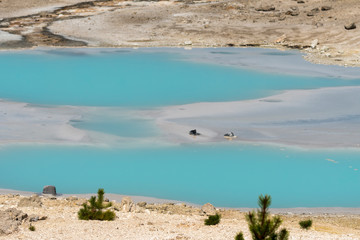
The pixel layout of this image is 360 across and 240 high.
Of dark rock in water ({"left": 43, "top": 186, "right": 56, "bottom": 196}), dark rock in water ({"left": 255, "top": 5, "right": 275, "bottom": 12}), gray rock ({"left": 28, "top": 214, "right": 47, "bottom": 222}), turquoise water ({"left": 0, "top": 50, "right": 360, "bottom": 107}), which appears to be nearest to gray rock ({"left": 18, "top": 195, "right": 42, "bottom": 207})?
gray rock ({"left": 28, "top": 214, "right": 47, "bottom": 222})

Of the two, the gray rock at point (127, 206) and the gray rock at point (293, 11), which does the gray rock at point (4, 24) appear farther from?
the gray rock at point (127, 206)

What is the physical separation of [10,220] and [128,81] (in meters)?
18.9

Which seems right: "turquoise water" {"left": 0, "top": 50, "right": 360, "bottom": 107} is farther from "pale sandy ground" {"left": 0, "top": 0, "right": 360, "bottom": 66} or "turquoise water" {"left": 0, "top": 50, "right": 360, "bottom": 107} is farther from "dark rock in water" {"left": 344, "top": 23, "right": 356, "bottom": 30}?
"dark rock in water" {"left": 344, "top": 23, "right": 356, "bottom": 30}

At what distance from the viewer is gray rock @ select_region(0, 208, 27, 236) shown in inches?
424

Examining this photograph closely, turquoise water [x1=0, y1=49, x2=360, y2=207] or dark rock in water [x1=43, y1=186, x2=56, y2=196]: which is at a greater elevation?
turquoise water [x1=0, y1=49, x2=360, y2=207]

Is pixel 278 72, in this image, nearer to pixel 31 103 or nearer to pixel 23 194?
pixel 31 103

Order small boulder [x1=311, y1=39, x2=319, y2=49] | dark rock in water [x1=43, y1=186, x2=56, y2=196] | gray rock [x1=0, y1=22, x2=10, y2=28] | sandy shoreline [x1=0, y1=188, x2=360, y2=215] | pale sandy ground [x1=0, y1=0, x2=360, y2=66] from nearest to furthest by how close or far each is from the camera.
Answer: sandy shoreline [x1=0, y1=188, x2=360, y2=215]
dark rock in water [x1=43, y1=186, x2=56, y2=196]
small boulder [x1=311, y1=39, x2=319, y2=49]
pale sandy ground [x1=0, y1=0, x2=360, y2=66]
gray rock [x1=0, y1=22, x2=10, y2=28]

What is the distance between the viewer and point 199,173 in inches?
683

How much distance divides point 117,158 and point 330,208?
6.34 metres

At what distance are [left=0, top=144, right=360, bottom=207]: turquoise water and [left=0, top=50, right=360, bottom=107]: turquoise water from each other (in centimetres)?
668

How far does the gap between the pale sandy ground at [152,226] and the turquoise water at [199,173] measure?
215 centimetres

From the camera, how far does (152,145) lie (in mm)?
19688

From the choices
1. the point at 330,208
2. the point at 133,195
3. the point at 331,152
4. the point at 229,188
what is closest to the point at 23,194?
the point at 133,195

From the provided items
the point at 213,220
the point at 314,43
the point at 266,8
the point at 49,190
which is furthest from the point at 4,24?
the point at 213,220
